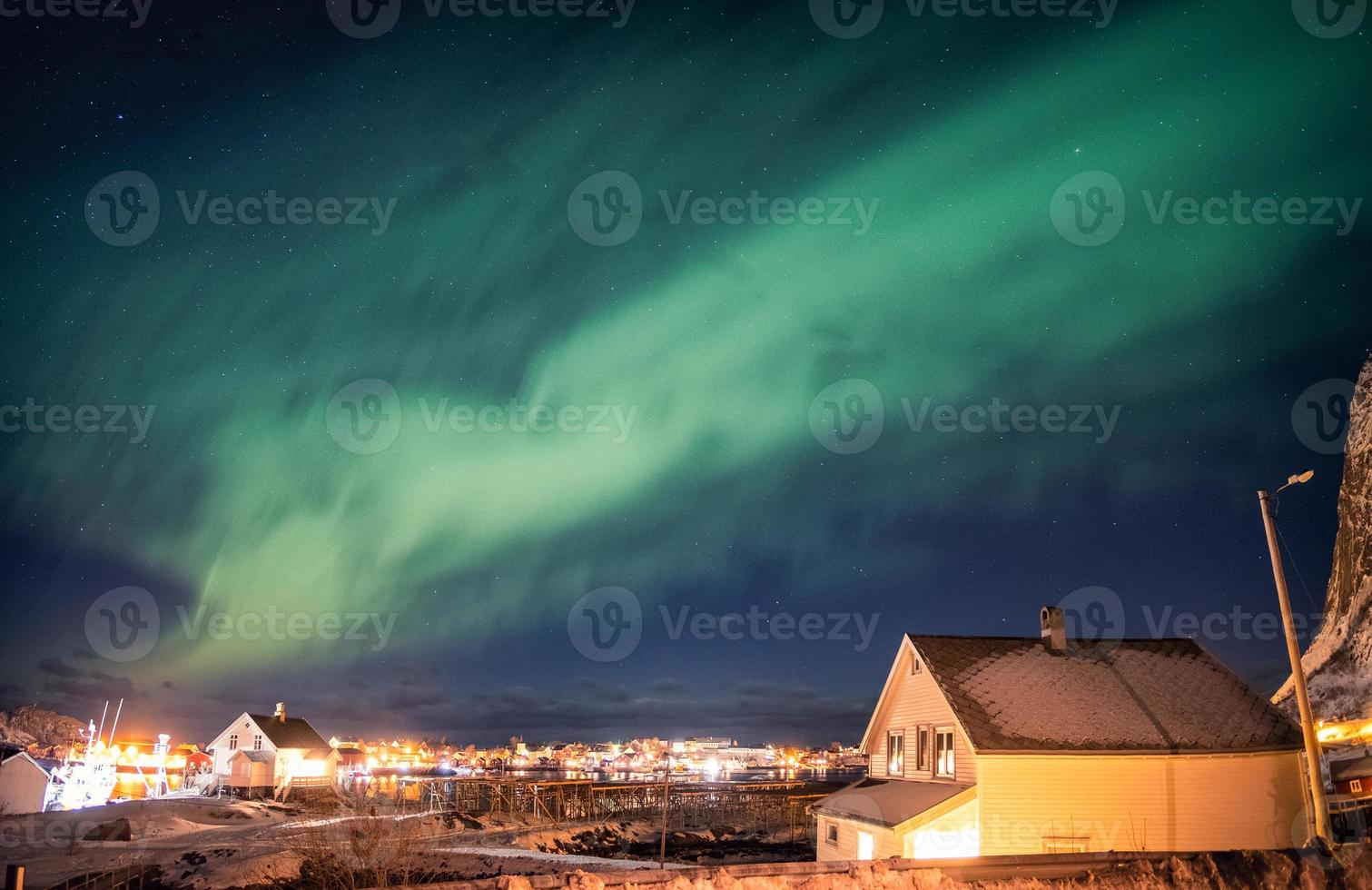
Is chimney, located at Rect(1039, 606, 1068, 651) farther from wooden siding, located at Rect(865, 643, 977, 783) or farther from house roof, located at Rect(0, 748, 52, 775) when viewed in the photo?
house roof, located at Rect(0, 748, 52, 775)

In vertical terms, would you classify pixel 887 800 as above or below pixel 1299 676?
below

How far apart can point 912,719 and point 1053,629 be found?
665 cm

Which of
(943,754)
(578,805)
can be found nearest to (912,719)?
(943,754)

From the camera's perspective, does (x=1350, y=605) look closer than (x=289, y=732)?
Yes

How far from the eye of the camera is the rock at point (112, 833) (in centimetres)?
4416

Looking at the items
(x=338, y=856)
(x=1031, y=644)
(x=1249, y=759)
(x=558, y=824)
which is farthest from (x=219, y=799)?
(x=1249, y=759)

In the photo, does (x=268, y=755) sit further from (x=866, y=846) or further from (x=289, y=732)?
(x=866, y=846)

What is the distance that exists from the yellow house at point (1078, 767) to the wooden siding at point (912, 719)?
67 millimetres

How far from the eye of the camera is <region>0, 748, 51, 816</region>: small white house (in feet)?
180

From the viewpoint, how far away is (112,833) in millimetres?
44594

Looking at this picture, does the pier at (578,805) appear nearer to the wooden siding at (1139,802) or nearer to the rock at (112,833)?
the rock at (112,833)

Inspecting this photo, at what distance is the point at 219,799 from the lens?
64.9 m

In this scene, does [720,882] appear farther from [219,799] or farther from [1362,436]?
[1362,436]

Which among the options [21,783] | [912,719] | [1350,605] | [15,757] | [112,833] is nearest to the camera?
[912,719]
